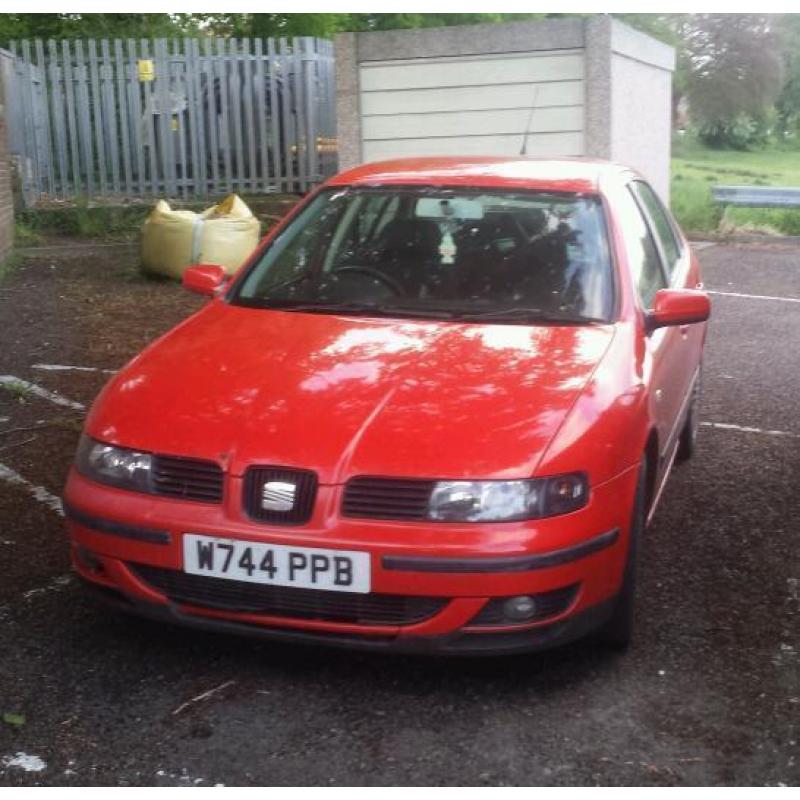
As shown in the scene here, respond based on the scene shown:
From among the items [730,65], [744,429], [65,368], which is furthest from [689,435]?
[730,65]

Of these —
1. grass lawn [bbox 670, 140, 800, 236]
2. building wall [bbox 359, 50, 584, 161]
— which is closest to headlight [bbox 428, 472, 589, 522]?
building wall [bbox 359, 50, 584, 161]

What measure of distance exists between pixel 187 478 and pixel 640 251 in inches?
85.4

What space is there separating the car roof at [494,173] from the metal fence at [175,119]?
33.3 ft

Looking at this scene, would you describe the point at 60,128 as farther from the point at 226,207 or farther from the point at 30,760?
the point at 30,760

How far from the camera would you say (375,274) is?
438 centimetres

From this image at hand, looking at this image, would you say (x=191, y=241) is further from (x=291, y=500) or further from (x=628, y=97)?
(x=291, y=500)

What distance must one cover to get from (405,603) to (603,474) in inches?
26.3

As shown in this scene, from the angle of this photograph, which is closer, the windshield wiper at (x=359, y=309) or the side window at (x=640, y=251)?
the windshield wiper at (x=359, y=309)

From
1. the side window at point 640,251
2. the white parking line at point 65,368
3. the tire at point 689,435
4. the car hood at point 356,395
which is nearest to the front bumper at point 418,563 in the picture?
the car hood at point 356,395

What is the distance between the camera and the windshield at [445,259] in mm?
4121

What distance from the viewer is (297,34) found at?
2089 centimetres

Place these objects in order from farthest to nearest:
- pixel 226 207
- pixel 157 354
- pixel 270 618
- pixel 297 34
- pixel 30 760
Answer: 1. pixel 297 34
2. pixel 226 207
3. pixel 157 354
4. pixel 270 618
5. pixel 30 760

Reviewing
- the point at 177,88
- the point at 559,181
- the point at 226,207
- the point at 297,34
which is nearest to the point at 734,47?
the point at 297,34

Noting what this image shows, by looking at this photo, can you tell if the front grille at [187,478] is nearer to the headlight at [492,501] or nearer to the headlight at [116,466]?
the headlight at [116,466]
